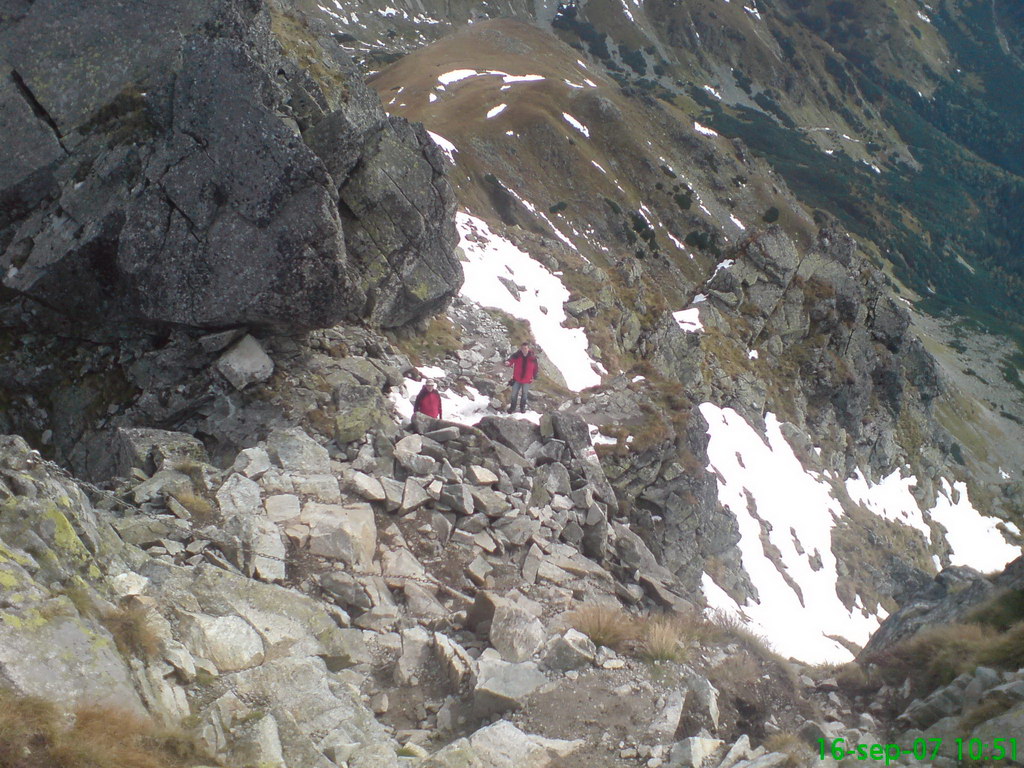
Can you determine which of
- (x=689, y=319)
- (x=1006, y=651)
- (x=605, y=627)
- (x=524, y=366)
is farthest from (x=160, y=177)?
(x=689, y=319)

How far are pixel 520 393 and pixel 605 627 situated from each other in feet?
30.6

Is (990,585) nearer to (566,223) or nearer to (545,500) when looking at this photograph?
(545,500)

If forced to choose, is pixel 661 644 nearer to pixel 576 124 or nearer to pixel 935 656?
pixel 935 656

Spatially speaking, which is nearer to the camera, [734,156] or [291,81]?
[291,81]

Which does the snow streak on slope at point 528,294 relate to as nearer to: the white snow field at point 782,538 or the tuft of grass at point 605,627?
the white snow field at point 782,538

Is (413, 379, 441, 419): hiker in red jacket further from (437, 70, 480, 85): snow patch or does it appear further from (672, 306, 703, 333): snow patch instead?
(437, 70, 480, 85): snow patch

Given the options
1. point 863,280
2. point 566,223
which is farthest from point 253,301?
point 566,223

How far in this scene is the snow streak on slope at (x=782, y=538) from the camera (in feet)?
77.8

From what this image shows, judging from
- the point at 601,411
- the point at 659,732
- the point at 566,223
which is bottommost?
the point at 566,223

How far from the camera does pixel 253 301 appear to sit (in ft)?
49.6

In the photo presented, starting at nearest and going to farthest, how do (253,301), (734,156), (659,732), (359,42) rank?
1. (659,732)
2. (253,301)
3. (734,156)
4. (359,42)

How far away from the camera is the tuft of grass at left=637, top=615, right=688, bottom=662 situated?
9953 mm

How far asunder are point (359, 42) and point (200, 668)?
562 feet

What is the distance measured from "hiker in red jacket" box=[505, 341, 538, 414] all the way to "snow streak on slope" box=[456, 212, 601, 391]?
713 centimetres
